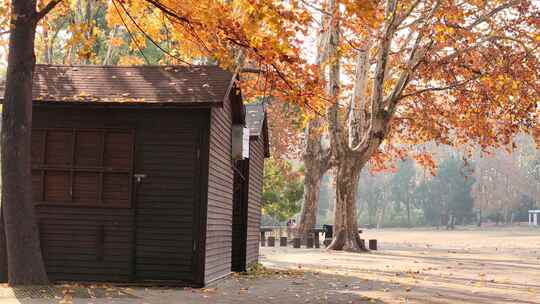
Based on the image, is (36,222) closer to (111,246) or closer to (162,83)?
(111,246)

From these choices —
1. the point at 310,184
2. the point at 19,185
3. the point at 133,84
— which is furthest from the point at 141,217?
the point at 310,184

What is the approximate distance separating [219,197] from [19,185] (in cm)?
387

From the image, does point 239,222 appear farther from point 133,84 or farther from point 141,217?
point 133,84

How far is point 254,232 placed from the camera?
20031 mm

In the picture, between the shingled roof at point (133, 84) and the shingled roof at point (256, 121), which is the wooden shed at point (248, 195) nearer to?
the shingled roof at point (256, 121)

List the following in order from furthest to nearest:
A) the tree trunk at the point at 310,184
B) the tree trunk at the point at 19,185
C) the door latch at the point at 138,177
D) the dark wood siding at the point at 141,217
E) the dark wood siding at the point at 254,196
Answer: the tree trunk at the point at 310,184 → the dark wood siding at the point at 254,196 → the door latch at the point at 138,177 → the dark wood siding at the point at 141,217 → the tree trunk at the point at 19,185

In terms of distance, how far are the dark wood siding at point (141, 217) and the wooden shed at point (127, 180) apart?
0.7 inches

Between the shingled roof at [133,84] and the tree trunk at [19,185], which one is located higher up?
the shingled roof at [133,84]

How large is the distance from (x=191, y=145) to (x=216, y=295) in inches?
110

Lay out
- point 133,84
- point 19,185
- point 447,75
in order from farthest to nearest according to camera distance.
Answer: point 447,75
point 133,84
point 19,185

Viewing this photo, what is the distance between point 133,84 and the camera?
47.1 ft

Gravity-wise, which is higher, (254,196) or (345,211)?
(254,196)

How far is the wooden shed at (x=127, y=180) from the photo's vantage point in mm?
13508

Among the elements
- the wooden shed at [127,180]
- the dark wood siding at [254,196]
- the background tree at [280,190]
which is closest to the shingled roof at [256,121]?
the dark wood siding at [254,196]
